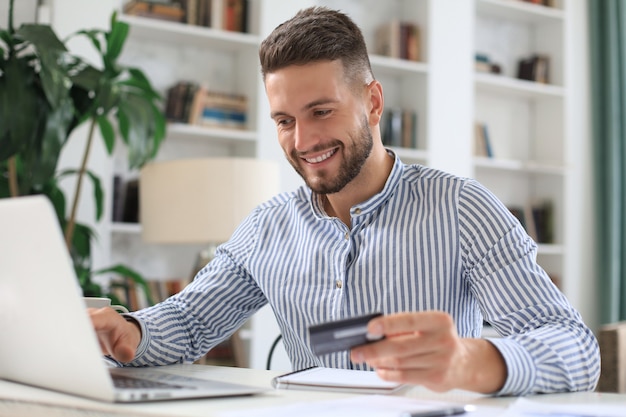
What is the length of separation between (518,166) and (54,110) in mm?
2926

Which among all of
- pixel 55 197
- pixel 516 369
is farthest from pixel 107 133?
pixel 516 369

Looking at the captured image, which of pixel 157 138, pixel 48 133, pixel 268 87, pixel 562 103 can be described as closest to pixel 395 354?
pixel 268 87

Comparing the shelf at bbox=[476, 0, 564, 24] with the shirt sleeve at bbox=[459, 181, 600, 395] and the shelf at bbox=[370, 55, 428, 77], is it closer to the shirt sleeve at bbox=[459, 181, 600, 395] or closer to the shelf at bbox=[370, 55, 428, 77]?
the shelf at bbox=[370, 55, 428, 77]

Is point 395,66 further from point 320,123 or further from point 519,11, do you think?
point 320,123

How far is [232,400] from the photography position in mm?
977

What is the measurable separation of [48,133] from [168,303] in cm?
139

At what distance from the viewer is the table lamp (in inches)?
121

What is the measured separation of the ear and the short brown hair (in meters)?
0.02

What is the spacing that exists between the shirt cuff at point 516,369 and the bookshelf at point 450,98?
2766 mm

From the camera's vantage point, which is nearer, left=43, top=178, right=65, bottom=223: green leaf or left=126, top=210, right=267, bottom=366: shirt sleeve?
left=126, top=210, right=267, bottom=366: shirt sleeve

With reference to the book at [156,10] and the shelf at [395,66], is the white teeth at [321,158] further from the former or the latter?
the shelf at [395,66]

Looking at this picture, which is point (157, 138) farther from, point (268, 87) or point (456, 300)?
point (456, 300)

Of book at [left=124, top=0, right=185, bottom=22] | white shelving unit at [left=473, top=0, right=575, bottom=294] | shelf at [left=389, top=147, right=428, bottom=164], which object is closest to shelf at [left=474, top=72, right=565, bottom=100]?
white shelving unit at [left=473, top=0, right=575, bottom=294]

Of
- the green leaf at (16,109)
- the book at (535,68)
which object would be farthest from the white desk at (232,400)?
the book at (535,68)
